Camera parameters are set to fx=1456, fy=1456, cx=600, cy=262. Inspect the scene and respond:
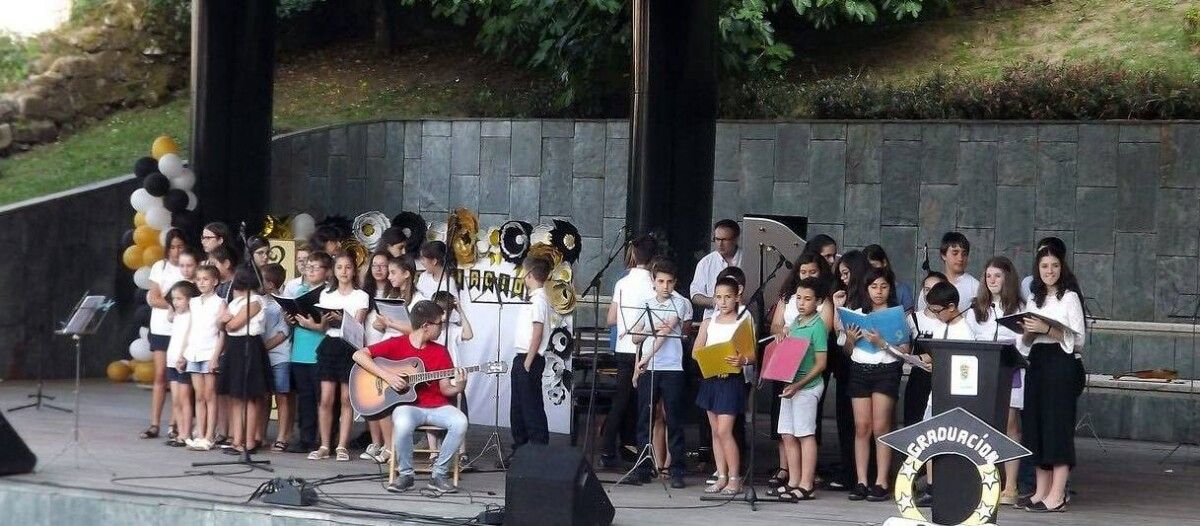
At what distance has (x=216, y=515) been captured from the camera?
805 centimetres

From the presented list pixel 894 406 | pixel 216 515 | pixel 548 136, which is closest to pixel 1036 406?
pixel 894 406

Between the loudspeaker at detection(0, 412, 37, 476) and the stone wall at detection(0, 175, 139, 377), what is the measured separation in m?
5.73

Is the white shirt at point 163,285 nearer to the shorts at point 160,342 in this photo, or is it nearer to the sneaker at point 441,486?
the shorts at point 160,342

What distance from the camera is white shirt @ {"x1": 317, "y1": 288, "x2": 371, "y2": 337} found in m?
10.2

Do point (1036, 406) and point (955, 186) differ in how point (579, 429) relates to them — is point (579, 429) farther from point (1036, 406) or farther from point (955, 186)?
point (955, 186)

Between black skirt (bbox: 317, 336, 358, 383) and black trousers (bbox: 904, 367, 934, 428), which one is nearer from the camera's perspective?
black trousers (bbox: 904, 367, 934, 428)

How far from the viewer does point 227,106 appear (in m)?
13.8

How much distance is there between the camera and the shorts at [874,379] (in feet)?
29.5

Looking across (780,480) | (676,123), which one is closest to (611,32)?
(676,123)

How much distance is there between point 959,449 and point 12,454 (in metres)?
5.76

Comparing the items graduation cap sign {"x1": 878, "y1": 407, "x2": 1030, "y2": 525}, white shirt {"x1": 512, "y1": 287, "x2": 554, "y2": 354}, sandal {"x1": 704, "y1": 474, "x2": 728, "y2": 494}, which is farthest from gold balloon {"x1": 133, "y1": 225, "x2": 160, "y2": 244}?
graduation cap sign {"x1": 878, "y1": 407, "x2": 1030, "y2": 525}

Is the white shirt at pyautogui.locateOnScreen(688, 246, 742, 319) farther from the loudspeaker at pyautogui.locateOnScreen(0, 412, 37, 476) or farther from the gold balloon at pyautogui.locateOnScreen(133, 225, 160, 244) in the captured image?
the gold balloon at pyautogui.locateOnScreen(133, 225, 160, 244)

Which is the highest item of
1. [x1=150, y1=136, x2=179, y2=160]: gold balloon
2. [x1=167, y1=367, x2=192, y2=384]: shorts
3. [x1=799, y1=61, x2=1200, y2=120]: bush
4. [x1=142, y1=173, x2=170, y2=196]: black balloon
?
[x1=799, y1=61, x2=1200, y2=120]: bush

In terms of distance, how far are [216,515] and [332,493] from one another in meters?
0.94
